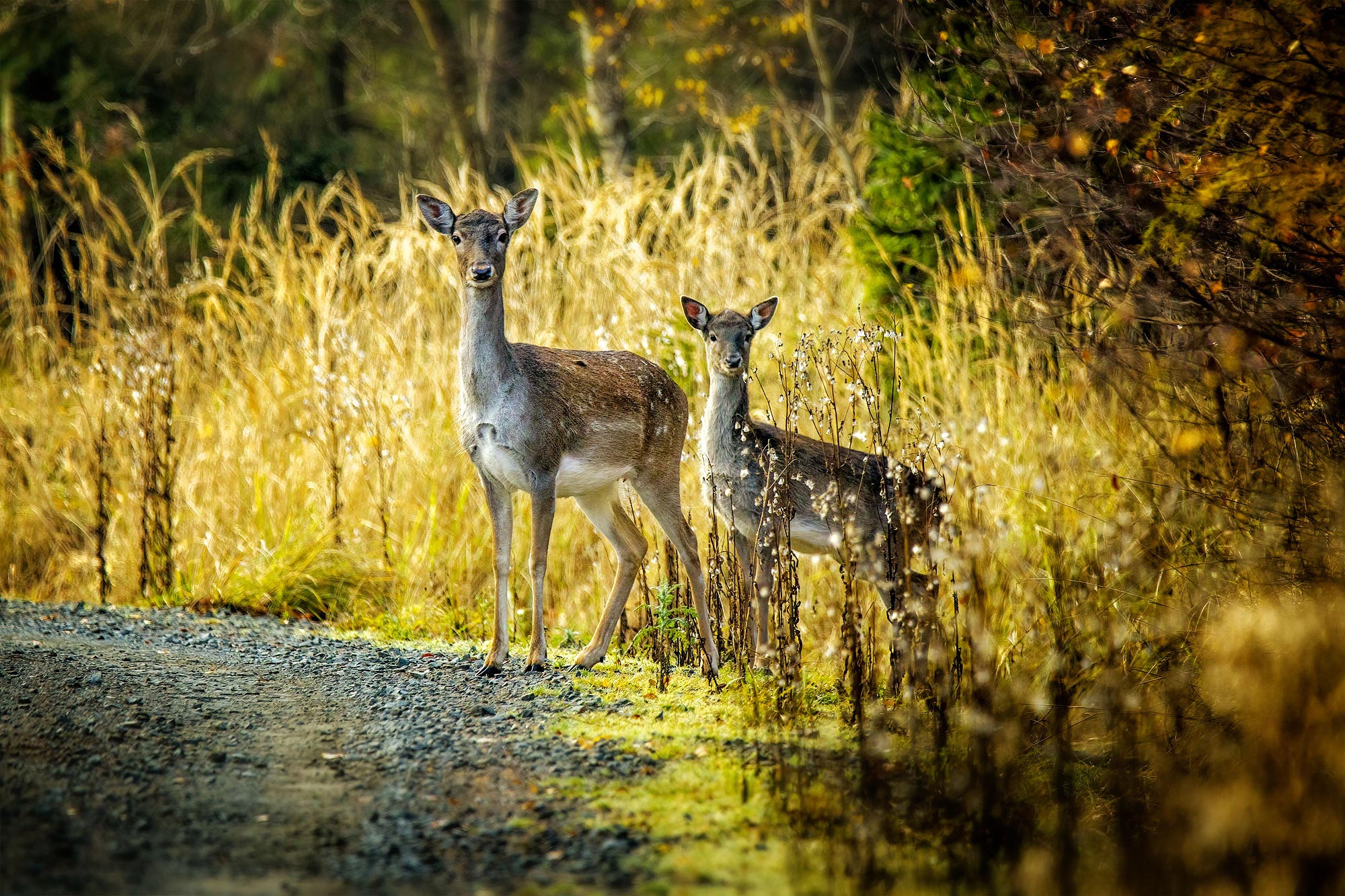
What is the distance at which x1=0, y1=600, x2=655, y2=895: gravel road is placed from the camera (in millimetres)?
3748

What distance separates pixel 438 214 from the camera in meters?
6.75

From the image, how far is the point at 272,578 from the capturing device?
27.4 feet

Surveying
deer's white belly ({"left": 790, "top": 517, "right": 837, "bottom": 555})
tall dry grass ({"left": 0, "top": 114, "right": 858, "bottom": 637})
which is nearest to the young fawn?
deer's white belly ({"left": 790, "top": 517, "right": 837, "bottom": 555})

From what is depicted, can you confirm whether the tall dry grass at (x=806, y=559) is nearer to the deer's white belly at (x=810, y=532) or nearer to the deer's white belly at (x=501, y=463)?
the deer's white belly at (x=810, y=532)

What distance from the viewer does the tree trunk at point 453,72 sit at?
20.2 m

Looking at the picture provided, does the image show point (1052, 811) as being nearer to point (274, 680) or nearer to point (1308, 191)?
point (1308, 191)

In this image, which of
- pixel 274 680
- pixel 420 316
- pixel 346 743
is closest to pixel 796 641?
pixel 346 743

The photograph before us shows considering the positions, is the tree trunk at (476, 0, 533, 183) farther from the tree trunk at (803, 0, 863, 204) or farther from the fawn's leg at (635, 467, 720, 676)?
the fawn's leg at (635, 467, 720, 676)

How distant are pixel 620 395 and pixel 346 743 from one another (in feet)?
7.67

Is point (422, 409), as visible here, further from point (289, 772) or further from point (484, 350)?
point (289, 772)

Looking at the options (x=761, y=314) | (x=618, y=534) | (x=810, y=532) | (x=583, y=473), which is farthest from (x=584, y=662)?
(x=761, y=314)

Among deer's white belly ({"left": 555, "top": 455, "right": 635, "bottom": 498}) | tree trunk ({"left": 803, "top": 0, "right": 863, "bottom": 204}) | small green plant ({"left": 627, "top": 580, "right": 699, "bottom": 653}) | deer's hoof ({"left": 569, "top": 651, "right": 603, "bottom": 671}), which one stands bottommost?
deer's hoof ({"left": 569, "top": 651, "right": 603, "bottom": 671})

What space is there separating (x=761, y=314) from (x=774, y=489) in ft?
4.20

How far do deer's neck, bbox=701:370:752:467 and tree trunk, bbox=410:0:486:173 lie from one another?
1335cm
